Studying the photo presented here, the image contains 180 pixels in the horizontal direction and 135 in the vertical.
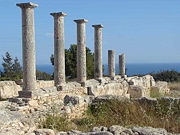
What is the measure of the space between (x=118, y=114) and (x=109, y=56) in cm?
1576

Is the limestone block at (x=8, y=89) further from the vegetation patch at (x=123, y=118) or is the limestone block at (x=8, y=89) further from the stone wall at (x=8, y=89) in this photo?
the vegetation patch at (x=123, y=118)

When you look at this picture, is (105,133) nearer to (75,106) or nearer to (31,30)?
(75,106)

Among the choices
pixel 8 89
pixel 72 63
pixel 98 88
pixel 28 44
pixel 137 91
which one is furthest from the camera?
pixel 72 63

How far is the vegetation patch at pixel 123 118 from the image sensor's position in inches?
307

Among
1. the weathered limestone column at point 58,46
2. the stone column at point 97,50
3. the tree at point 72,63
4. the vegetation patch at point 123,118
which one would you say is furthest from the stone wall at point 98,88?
the tree at point 72,63

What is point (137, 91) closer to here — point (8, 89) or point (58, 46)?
point (58, 46)

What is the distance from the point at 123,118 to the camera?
859cm

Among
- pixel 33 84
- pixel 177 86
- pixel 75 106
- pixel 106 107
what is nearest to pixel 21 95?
pixel 33 84

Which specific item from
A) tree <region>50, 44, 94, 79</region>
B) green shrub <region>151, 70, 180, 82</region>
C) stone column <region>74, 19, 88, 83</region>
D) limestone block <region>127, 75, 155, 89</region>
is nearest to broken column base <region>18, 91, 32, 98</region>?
stone column <region>74, 19, 88, 83</region>

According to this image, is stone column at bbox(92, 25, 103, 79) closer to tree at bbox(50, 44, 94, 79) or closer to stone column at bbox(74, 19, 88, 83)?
stone column at bbox(74, 19, 88, 83)

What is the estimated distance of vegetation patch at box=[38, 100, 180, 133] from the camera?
25.6ft

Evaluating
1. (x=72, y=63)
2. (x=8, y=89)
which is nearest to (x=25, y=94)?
(x=8, y=89)

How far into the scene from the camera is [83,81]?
59.8ft

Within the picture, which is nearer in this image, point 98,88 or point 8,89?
point 98,88
